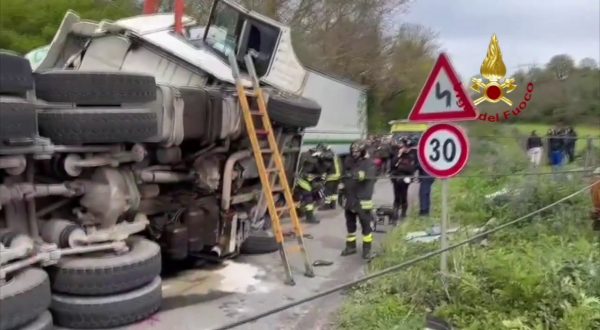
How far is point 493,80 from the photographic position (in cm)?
680

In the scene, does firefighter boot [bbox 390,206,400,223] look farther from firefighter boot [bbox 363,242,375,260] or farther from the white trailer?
the white trailer

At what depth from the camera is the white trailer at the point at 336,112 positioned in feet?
47.3

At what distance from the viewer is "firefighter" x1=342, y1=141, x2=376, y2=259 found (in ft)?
23.3

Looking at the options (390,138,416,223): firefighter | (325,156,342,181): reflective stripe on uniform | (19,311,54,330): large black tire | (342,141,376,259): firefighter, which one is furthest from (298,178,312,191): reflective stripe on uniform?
(19,311,54,330): large black tire

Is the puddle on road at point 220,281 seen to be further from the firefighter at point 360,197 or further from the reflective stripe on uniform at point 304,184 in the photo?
the reflective stripe on uniform at point 304,184

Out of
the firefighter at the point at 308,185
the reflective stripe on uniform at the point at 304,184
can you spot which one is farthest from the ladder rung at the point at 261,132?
the reflective stripe on uniform at the point at 304,184

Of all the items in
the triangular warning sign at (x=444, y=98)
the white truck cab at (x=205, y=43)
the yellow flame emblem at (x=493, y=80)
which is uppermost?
the white truck cab at (x=205, y=43)

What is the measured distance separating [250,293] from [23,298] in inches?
84.9

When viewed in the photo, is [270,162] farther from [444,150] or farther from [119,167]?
[444,150]

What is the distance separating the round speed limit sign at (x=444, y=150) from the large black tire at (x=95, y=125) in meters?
1.98

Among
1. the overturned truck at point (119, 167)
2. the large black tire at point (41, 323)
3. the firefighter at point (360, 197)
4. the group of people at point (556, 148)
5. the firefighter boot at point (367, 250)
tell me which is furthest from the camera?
the group of people at point (556, 148)

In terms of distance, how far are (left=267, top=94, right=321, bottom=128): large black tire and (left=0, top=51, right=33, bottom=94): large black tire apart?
116 inches

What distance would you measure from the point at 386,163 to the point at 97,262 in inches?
358

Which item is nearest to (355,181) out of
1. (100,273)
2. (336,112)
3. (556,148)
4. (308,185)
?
(308,185)
